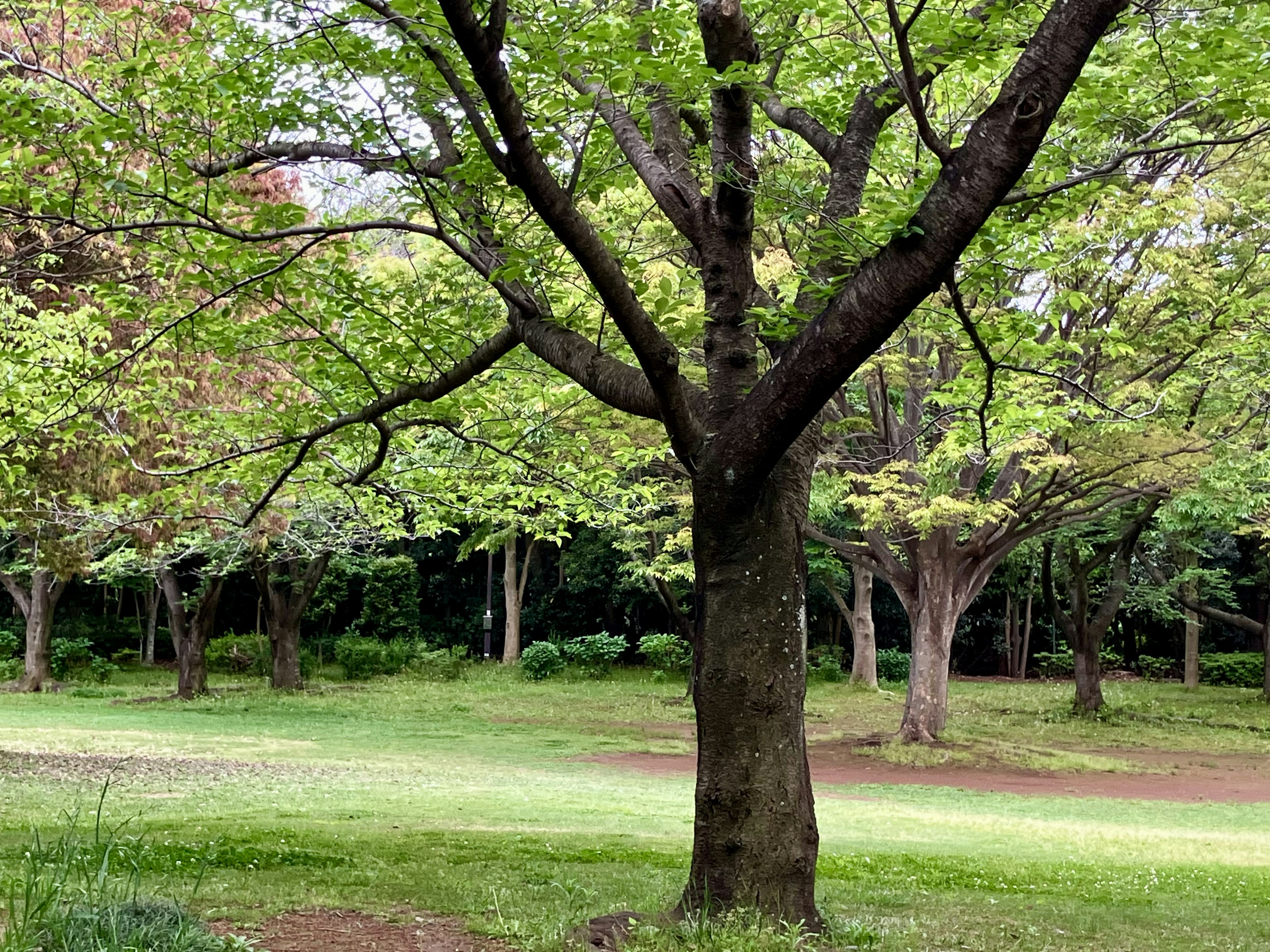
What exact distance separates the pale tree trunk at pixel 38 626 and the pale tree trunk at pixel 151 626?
650cm

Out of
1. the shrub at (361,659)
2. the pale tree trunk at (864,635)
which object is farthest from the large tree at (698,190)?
the shrub at (361,659)

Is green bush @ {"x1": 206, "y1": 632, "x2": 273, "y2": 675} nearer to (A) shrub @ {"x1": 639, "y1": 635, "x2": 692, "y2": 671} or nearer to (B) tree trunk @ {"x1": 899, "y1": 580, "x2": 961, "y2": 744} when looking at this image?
(A) shrub @ {"x1": 639, "y1": 635, "x2": 692, "y2": 671}

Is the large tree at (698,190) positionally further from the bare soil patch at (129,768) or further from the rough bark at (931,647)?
the rough bark at (931,647)

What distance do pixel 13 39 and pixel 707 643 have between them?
8863 mm

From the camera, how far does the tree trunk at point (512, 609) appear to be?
39969mm

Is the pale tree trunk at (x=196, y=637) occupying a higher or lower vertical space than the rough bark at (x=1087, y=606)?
lower

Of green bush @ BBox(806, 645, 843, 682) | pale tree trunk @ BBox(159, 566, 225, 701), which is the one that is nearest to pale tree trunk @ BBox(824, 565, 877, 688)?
green bush @ BBox(806, 645, 843, 682)

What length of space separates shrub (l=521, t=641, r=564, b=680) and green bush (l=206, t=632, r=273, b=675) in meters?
8.63

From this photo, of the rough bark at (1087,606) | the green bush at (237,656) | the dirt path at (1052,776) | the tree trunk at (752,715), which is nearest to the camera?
the tree trunk at (752,715)

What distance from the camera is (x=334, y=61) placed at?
6.47 m

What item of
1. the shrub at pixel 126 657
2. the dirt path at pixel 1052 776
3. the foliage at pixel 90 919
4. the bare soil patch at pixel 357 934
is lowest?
the shrub at pixel 126 657

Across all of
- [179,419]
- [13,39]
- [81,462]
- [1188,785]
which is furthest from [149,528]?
[1188,785]

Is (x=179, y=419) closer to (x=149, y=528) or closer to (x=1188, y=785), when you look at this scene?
(x=149, y=528)

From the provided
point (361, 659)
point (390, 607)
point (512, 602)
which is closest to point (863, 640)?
point (512, 602)
